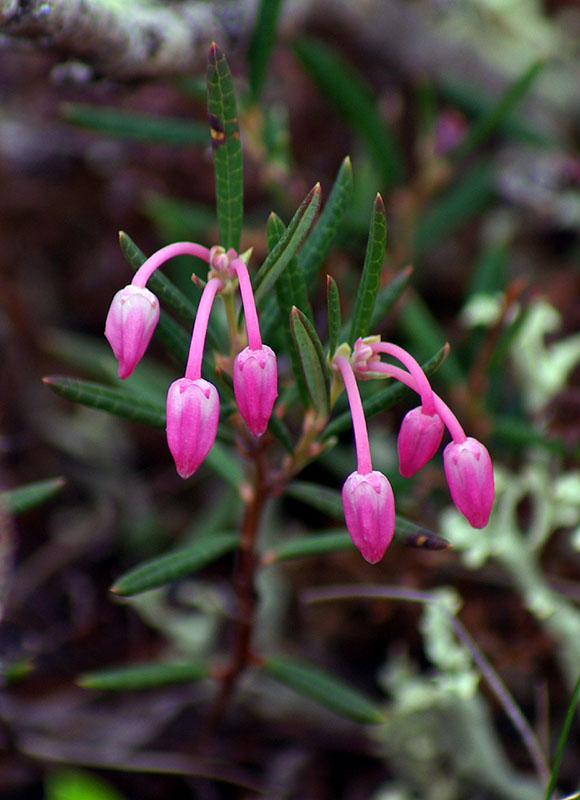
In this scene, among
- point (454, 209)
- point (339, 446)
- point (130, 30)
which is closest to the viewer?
point (130, 30)

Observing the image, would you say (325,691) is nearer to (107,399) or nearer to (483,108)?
(107,399)

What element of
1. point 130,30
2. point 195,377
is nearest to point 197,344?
point 195,377

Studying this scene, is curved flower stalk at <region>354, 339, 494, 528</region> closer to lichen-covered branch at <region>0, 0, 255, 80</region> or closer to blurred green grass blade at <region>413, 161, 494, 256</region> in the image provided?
lichen-covered branch at <region>0, 0, 255, 80</region>

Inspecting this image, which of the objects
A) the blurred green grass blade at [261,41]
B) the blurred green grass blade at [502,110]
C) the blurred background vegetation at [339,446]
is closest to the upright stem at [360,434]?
the blurred background vegetation at [339,446]

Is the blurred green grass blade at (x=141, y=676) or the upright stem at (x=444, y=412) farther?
the blurred green grass blade at (x=141, y=676)

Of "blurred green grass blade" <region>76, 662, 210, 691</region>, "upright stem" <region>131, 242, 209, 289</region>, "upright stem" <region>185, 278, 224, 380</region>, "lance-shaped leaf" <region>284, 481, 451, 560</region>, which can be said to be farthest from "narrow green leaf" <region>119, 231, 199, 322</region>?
"blurred green grass blade" <region>76, 662, 210, 691</region>

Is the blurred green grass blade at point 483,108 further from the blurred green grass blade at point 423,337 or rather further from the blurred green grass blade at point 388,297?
the blurred green grass blade at point 388,297
